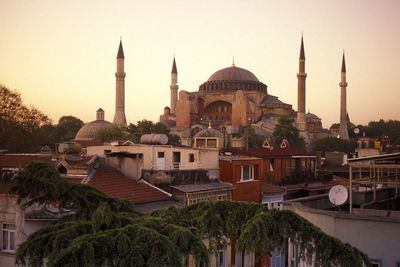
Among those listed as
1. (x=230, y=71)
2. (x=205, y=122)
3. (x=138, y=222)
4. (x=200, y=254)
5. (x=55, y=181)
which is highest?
(x=230, y=71)

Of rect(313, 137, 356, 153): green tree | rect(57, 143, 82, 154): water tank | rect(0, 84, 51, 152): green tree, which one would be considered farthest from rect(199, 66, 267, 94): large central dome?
rect(57, 143, 82, 154): water tank

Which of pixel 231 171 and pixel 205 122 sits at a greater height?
pixel 205 122

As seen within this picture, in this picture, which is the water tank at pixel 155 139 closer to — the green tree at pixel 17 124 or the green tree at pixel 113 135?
the green tree at pixel 17 124

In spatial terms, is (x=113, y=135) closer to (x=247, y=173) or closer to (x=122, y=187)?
(x=247, y=173)

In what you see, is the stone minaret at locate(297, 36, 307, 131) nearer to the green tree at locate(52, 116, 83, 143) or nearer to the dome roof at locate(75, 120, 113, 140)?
the dome roof at locate(75, 120, 113, 140)

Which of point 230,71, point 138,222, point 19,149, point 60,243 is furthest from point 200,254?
point 230,71

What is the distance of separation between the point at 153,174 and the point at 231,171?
416cm

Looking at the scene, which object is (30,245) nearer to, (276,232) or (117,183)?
(276,232)

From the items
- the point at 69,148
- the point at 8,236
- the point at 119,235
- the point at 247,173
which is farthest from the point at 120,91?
the point at 119,235

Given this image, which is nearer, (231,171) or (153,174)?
(153,174)

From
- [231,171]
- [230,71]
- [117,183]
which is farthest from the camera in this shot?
[230,71]

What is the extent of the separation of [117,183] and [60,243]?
9078 mm

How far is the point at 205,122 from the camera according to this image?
69.9 metres

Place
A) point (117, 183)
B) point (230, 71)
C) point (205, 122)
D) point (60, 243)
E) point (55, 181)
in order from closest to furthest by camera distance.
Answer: point (60, 243)
point (55, 181)
point (117, 183)
point (205, 122)
point (230, 71)
